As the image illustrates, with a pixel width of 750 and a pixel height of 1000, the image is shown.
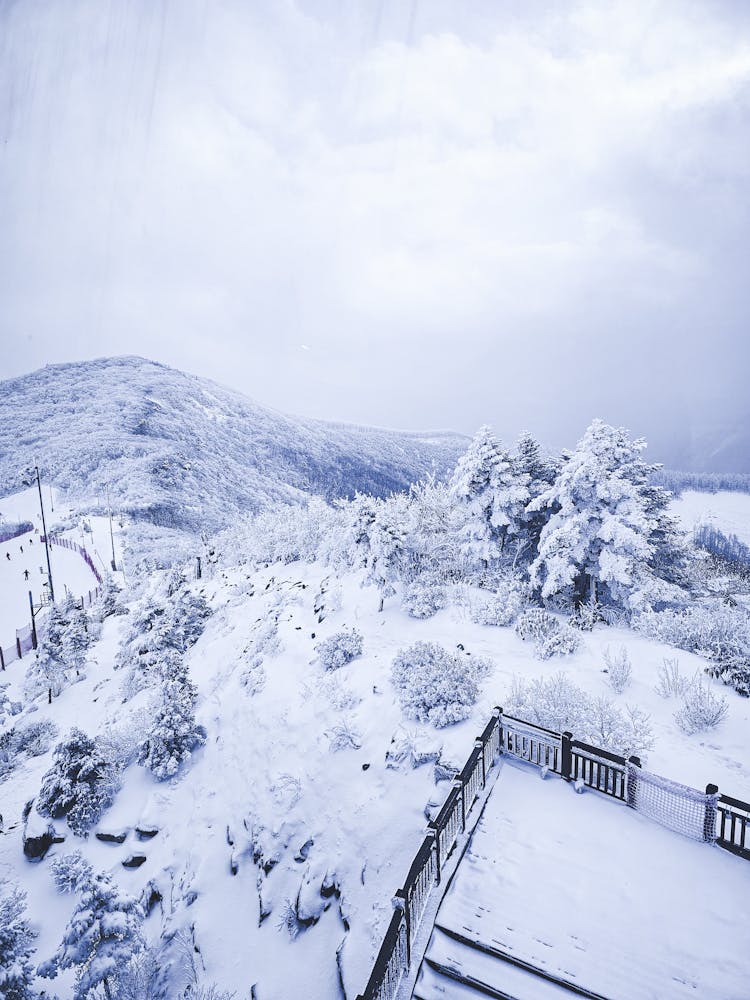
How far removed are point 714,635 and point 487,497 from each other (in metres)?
8.78

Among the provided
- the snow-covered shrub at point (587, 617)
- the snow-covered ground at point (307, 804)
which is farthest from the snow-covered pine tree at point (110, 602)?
the snow-covered shrub at point (587, 617)

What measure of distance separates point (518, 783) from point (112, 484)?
226 feet

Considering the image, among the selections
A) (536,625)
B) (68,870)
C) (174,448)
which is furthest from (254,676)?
(174,448)

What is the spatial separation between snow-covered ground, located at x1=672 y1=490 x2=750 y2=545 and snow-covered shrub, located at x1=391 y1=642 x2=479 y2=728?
26.1 metres

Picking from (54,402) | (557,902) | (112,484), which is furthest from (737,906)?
(54,402)

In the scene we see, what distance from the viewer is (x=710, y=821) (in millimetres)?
6500

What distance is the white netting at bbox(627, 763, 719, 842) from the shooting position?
653 centimetres

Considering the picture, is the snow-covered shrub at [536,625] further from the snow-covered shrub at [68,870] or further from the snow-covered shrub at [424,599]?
the snow-covered shrub at [68,870]

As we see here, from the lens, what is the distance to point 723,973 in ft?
16.5

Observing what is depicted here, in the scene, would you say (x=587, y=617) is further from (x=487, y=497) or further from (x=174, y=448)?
(x=174, y=448)

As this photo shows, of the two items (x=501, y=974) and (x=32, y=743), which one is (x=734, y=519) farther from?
(x=32, y=743)

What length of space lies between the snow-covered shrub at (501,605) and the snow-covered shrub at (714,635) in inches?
147

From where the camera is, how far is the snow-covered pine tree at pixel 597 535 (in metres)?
14.7

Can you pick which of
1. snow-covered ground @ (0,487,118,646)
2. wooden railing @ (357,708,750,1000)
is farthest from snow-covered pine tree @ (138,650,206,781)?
snow-covered ground @ (0,487,118,646)
